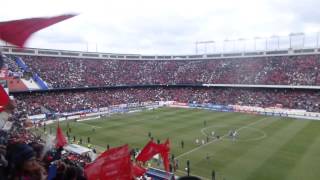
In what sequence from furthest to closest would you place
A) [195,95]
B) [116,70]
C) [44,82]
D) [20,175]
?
[116,70], [195,95], [44,82], [20,175]

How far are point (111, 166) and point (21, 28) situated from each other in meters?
4.34

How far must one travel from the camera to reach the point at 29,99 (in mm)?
58188

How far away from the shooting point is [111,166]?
7.76 meters

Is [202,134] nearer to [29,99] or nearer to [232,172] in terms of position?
[232,172]

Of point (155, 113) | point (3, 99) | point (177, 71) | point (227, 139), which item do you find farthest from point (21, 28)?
point (177, 71)

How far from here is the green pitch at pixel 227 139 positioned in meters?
26.3

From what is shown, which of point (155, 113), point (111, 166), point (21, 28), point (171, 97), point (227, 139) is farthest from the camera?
point (171, 97)

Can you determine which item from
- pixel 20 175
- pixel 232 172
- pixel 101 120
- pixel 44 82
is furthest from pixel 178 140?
pixel 44 82

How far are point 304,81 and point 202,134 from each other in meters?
36.7

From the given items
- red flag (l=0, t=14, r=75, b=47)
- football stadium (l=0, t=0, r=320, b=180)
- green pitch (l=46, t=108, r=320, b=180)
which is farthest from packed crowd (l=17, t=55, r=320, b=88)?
red flag (l=0, t=14, r=75, b=47)

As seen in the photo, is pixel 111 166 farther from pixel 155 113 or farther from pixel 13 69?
pixel 13 69

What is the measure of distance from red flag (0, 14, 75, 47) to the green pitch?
2237 cm

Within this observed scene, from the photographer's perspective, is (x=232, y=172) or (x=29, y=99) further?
(x=29, y=99)

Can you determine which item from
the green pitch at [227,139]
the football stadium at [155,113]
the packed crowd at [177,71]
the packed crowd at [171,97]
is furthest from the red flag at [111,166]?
the packed crowd at [177,71]
